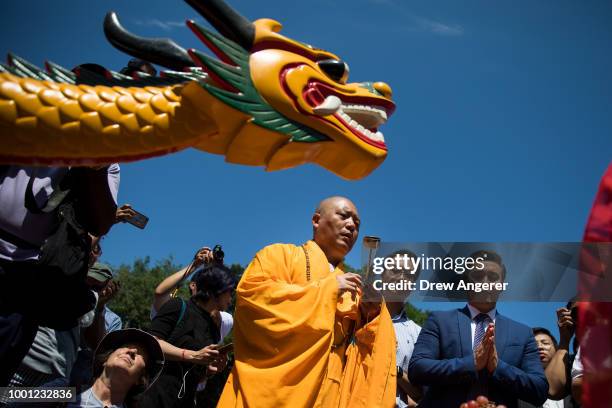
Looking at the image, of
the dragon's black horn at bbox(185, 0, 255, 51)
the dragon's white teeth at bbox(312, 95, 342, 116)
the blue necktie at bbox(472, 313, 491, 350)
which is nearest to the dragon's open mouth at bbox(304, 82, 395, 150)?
the dragon's white teeth at bbox(312, 95, 342, 116)

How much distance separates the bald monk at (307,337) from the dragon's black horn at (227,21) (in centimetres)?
161

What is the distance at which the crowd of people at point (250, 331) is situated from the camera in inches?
106

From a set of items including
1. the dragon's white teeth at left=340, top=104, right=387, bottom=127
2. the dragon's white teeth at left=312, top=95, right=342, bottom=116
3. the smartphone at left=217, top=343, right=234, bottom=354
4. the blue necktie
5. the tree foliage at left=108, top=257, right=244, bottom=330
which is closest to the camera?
the dragon's white teeth at left=312, top=95, right=342, bottom=116

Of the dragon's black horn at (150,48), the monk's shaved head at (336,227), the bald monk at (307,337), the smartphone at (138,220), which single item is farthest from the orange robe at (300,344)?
the dragon's black horn at (150,48)

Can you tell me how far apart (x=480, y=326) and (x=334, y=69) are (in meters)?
2.25

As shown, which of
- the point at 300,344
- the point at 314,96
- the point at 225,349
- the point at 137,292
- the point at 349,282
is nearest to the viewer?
the point at 314,96

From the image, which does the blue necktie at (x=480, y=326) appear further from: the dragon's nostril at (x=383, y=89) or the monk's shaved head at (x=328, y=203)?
the dragon's nostril at (x=383, y=89)

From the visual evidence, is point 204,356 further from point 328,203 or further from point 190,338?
A: point 328,203

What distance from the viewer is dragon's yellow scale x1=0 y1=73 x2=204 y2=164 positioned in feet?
7.00

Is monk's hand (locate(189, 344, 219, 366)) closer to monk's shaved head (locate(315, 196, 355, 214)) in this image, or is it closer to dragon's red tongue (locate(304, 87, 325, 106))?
monk's shaved head (locate(315, 196, 355, 214))

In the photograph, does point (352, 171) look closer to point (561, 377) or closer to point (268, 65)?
point (268, 65)

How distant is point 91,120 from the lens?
2207 mm

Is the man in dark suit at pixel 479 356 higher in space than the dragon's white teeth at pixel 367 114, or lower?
lower

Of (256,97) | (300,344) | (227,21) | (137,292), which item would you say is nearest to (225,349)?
(300,344)
